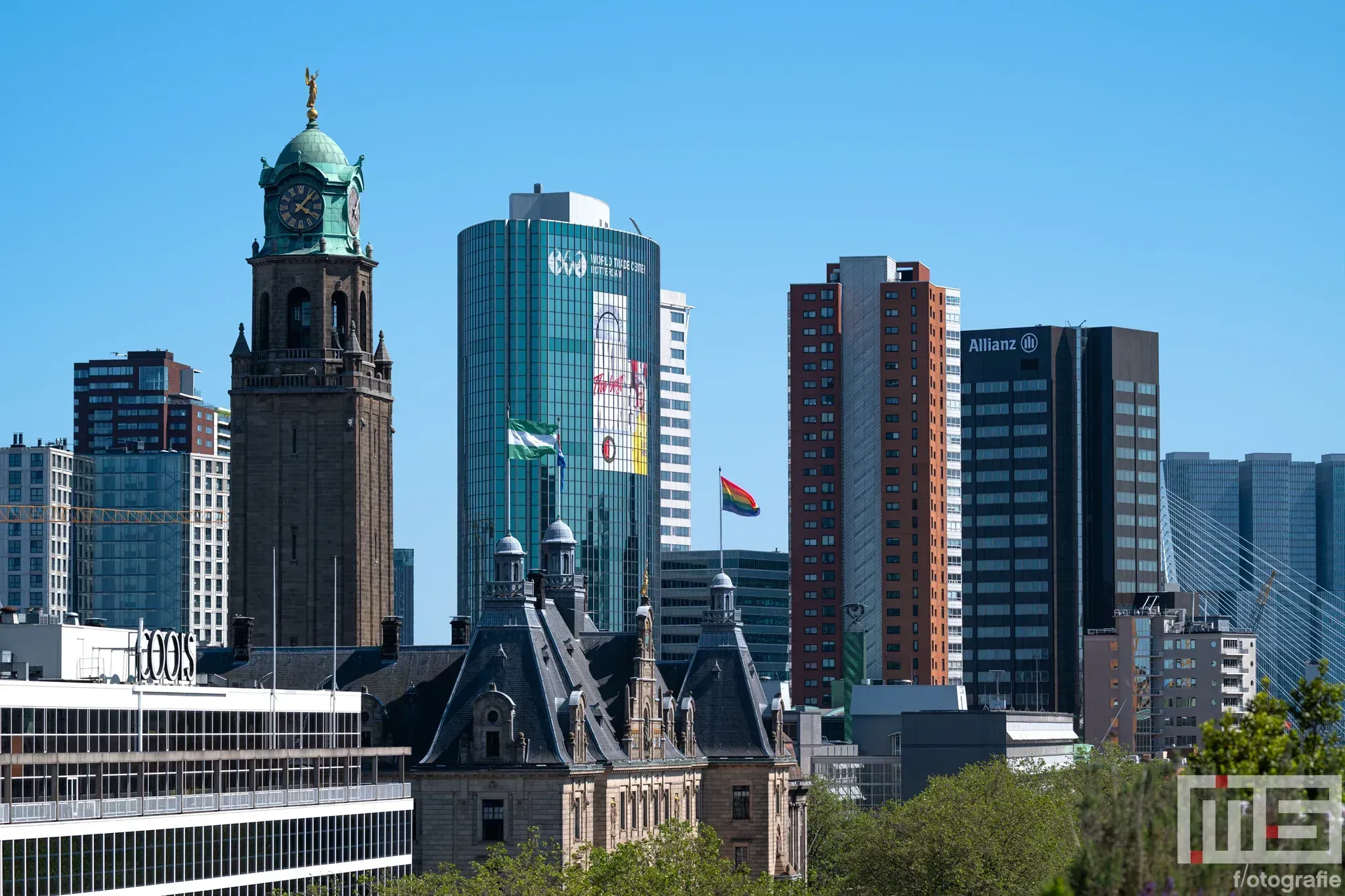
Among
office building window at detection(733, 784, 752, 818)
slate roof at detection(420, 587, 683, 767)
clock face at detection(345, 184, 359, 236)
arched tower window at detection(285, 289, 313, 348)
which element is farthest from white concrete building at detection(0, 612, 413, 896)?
clock face at detection(345, 184, 359, 236)

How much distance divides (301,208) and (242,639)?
153ft

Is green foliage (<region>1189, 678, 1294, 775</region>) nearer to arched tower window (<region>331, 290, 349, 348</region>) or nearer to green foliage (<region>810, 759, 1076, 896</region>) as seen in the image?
green foliage (<region>810, 759, 1076, 896</region>)

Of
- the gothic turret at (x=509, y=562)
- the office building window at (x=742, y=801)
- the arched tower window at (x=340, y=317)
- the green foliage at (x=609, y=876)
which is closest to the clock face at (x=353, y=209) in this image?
the arched tower window at (x=340, y=317)

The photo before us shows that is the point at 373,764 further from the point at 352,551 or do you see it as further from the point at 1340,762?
the point at 1340,762

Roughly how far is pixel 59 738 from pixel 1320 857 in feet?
218

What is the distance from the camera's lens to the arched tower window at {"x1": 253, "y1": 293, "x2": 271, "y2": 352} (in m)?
192

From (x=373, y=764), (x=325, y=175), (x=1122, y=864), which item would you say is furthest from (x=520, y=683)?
(x=1122, y=864)

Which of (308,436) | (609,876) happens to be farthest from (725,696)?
(609,876)

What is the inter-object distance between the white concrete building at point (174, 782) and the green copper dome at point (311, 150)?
56094 millimetres

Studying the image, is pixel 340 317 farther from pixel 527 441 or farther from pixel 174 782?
pixel 174 782

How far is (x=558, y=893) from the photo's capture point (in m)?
117

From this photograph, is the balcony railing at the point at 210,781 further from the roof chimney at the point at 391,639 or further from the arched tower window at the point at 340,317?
the arched tower window at the point at 340,317

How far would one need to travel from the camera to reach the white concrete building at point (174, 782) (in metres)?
107

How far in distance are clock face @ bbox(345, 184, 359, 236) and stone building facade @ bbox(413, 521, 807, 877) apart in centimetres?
3524
